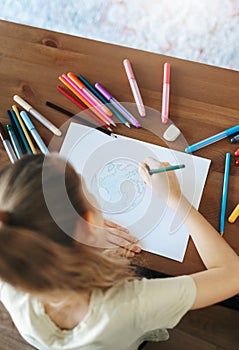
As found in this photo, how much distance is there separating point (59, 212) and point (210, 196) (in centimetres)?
31

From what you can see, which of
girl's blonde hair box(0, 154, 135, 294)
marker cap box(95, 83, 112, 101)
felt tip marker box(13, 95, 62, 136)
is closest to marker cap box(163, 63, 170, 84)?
marker cap box(95, 83, 112, 101)

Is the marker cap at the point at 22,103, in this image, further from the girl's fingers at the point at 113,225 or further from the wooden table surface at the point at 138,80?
the girl's fingers at the point at 113,225

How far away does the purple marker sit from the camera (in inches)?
36.7

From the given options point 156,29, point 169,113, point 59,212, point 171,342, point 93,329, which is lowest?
point 171,342

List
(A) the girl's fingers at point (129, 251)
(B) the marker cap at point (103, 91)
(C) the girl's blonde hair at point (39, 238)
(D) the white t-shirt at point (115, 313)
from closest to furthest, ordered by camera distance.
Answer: (C) the girl's blonde hair at point (39, 238) < (D) the white t-shirt at point (115, 313) < (A) the girl's fingers at point (129, 251) < (B) the marker cap at point (103, 91)

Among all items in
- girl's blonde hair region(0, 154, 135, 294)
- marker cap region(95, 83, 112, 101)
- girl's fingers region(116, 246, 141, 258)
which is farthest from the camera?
marker cap region(95, 83, 112, 101)

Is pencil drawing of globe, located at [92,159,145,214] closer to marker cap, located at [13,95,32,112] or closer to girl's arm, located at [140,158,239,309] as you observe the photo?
girl's arm, located at [140,158,239,309]

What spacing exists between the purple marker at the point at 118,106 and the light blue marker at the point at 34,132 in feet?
0.44

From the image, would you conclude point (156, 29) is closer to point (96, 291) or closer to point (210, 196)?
point (210, 196)

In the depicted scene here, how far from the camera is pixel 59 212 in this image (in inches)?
26.0

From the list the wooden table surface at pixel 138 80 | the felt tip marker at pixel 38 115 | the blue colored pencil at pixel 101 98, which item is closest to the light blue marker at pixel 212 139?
the wooden table surface at pixel 138 80

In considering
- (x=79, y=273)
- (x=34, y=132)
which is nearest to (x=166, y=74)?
(x=34, y=132)

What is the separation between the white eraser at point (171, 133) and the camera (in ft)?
3.01

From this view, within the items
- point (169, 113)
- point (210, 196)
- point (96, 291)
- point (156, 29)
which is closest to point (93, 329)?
point (96, 291)
